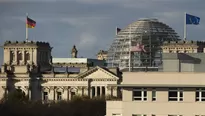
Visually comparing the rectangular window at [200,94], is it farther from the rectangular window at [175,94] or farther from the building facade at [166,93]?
the rectangular window at [175,94]

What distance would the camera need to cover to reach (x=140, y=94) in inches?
2884

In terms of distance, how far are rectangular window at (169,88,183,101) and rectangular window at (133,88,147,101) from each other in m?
1.71

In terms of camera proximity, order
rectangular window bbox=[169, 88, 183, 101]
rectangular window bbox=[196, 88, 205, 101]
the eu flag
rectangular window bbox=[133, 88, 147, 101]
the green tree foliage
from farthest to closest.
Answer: the eu flag < the green tree foliage < rectangular window bbox=[133, 88, 147, 101] < rectangular window bbox=[169, 88, 183, 101] < rectangular window bbox=[196, 88, 205, 101]

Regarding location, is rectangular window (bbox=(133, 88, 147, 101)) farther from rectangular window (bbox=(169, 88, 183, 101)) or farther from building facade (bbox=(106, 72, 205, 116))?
rectangular window (bbox=(169, 88, 183, 101))

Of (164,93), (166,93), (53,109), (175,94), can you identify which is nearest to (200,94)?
(175,94)

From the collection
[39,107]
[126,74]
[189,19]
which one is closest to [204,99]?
[126,74]

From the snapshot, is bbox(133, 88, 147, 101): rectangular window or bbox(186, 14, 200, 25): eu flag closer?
bbox(133, 88, 147, 101): rectangular window

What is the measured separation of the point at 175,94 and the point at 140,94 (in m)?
2.35

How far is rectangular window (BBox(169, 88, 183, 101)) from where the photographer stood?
72.4 m

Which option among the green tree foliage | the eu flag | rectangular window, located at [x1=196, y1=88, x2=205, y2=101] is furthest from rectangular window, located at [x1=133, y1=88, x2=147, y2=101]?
the eu flag

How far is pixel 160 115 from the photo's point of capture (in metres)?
72.8

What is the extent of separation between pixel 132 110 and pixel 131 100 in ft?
2.25

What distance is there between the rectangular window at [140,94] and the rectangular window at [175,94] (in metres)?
1.71

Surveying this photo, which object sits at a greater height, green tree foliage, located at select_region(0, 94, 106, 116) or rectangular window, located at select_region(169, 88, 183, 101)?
rectangular window, located at select_region(169, 88, 183, 101)
